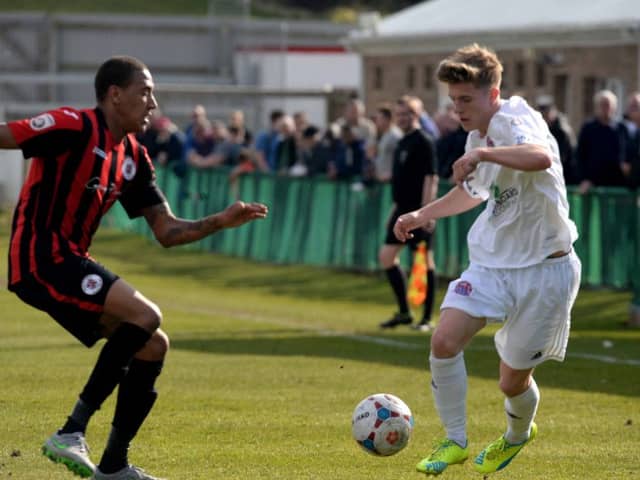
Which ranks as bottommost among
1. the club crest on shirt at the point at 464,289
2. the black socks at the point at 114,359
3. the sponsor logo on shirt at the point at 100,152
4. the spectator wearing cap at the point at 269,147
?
the spectator wearing cap at the point at 269,147

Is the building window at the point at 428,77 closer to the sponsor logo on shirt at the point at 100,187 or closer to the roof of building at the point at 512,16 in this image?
the roof of building at the point at 512,16

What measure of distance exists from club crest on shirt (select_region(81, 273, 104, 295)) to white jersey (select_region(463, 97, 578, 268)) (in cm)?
192

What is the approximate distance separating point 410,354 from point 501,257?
20.4 feet

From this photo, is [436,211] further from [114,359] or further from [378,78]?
[378,78]

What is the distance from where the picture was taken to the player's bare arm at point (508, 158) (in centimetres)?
734

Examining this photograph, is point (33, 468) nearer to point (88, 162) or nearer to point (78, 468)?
point (78, 468)

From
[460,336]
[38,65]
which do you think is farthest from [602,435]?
[38,65]

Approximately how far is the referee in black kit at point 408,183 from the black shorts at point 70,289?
28.0 ft

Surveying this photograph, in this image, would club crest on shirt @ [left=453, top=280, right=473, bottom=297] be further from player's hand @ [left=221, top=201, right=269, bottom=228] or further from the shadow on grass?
the shadow on grass

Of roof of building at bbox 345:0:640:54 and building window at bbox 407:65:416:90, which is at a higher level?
roof of building at bbox 345:0:640:54

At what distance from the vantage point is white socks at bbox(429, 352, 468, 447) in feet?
26.5

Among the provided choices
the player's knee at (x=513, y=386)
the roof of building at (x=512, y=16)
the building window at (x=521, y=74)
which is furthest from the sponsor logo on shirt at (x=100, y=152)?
the building window at (x=521, y=74)

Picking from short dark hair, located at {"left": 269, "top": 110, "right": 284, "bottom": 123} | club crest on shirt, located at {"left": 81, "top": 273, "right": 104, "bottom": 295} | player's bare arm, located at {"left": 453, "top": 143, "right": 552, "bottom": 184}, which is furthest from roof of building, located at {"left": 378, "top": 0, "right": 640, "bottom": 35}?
club crest on shirt, located at {"left": 81, "top": 273, "right": 104, "bottom": 295}

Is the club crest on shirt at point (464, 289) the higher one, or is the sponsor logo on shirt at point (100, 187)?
the sponsor logo on shirt at point (100, 187)
